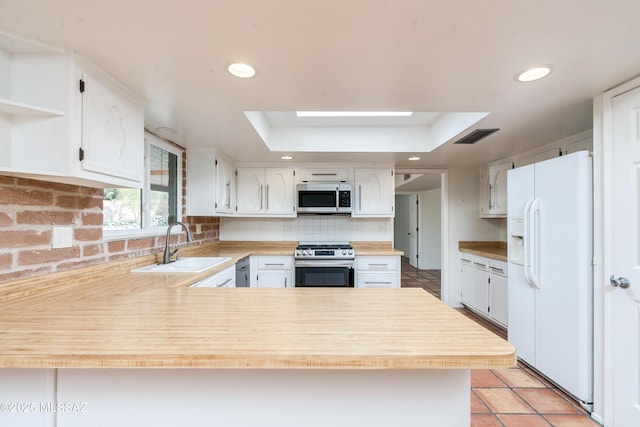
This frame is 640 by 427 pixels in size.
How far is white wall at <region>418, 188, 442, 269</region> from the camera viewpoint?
700 cm

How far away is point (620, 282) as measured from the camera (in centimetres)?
153

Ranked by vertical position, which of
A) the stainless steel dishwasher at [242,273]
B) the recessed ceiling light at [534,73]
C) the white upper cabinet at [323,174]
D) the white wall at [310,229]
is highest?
the recessed ceiling light at [534,73]

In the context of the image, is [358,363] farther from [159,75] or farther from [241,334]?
[159,75]

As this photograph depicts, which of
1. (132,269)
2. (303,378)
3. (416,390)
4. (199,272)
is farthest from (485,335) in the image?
(132,269)

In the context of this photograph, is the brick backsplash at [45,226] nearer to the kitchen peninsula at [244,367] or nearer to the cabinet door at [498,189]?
the kitchen peninsula at [244,367]

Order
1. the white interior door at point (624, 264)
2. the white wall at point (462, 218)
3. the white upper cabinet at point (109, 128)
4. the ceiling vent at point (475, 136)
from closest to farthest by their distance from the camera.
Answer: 1. the white upper cabinet at point (109, 128)
2. the white interior door at point (624, 264)
3. the ceiling vent at point (475, 136)
4. the white wall at point (462, 218)

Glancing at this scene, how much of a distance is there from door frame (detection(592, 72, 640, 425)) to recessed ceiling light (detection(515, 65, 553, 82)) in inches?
21.8

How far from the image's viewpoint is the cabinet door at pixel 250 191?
3.64m

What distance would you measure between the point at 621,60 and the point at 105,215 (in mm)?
3050

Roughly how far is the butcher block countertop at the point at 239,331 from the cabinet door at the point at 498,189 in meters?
2.67

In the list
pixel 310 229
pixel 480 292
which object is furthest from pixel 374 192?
pixel 480 292

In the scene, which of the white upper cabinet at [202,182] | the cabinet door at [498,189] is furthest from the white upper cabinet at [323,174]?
the cabinet door at [498,189]

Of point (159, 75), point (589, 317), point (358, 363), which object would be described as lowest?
point (589, 317)

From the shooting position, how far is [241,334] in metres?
0.89
